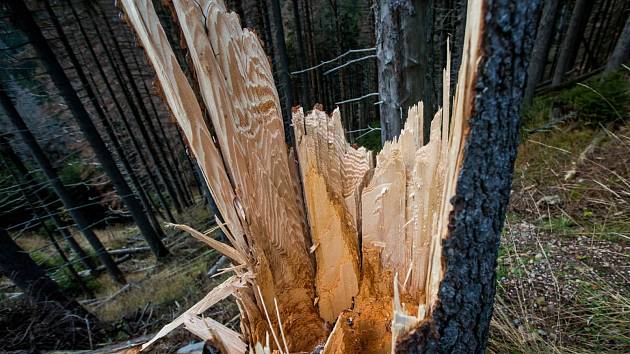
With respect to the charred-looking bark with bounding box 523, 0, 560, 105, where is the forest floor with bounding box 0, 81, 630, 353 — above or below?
below

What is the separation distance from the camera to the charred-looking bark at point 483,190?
0.57 metres

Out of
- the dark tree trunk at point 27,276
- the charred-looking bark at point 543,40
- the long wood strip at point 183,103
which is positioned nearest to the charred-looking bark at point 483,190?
the long wood strip at point 183,103

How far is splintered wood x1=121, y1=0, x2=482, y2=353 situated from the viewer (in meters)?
0.98

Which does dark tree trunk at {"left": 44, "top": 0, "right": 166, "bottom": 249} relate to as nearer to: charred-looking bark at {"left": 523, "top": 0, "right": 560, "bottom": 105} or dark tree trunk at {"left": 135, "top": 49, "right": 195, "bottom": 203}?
dark tree trunk at {"left": 135, "top": 49, "right": 195, "bottom": 203}

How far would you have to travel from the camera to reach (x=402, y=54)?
8.08 feet

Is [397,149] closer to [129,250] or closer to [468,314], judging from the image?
[468,314]

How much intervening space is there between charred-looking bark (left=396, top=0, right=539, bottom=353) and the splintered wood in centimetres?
4

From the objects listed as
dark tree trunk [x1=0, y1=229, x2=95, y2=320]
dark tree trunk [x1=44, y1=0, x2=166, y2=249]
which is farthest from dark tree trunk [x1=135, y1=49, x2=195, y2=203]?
dark tree trunk [x1=0, y1=229, x2=95, y2=320]

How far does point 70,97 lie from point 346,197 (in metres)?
6.31

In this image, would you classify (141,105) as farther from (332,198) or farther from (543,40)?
(543,40)

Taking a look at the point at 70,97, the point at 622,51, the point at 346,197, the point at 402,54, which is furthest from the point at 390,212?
the point at 622,51

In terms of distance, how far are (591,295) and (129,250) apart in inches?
385

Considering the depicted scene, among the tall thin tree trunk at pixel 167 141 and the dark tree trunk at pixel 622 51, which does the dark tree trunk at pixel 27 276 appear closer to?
the tall thin tree trunk at pixel 167 141

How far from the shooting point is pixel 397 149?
1.21 metres
